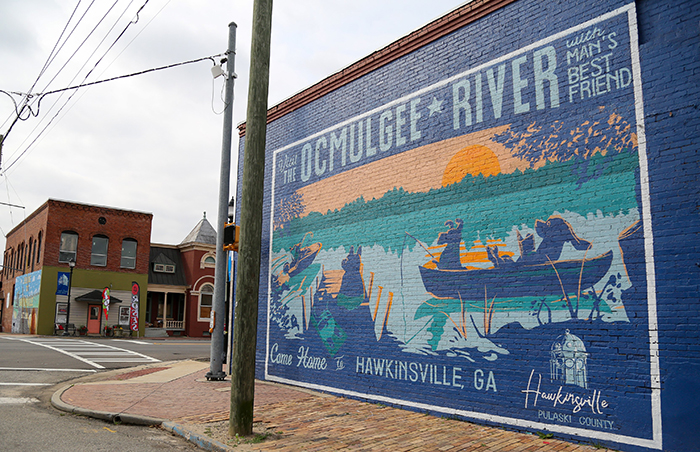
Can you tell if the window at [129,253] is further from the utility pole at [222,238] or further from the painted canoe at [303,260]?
the painted canoe at [303,260]

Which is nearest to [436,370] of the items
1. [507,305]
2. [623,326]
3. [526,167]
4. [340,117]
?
[507,305]

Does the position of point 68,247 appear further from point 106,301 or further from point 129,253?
point 106,301

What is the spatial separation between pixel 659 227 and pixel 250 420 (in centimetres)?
545

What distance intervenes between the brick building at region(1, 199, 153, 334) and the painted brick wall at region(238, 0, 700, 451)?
2745 cm

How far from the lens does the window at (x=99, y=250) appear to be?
33.8 metres

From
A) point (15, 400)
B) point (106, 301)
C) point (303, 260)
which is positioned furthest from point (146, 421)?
point (106, 301)

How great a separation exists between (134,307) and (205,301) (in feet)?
19.5

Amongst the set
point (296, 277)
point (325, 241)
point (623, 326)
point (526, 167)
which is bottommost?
point (623, 326)

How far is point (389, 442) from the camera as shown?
6.14 metres

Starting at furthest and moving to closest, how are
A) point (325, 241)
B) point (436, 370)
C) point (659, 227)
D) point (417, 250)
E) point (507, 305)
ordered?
point (325, 241) → point (417, 250) → point (436, 370) → point (507, 305) → point (659, 227)

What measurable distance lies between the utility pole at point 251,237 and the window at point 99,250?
31252 mm

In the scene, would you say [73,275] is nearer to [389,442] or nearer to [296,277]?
[296,277]

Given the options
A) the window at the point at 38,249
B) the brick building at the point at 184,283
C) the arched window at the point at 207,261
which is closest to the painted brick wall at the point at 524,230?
the window at the point at 38,249

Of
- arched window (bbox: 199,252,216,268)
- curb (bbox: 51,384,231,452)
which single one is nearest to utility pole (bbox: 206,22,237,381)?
curb (bbox: 51,384,231,452)
